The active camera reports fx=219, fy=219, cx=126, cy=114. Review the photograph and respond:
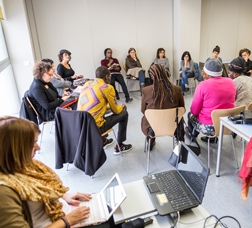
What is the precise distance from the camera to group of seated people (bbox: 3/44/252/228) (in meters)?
0.85

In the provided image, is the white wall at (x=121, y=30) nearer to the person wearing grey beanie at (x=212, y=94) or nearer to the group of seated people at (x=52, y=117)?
the group of seated people at (x=52, y=117)

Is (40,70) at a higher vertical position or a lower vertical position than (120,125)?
higher

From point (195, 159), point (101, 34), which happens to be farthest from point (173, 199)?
point (101, 34)

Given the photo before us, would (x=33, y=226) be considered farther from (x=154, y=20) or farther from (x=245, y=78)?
(x=154, y=20)

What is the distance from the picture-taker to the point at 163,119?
219 cm

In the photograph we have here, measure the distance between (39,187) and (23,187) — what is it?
85 millimetres

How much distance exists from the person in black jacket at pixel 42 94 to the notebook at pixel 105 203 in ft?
5.91

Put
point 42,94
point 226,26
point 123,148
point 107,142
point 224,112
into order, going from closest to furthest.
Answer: point 224,112
point 42,94
point 123,148
point 107,142
point 226,26

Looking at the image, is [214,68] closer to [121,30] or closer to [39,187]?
[39,187]

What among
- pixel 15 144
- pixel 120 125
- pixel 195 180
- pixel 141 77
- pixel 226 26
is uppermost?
pixel 226 26

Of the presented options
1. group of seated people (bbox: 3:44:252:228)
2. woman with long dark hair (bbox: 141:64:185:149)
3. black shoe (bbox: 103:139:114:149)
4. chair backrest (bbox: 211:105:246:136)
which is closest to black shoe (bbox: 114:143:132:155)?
group of seated people (bbox: 3:44:252:228)

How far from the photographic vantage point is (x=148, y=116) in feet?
→ 7.14

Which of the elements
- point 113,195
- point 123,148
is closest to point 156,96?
point 123,148

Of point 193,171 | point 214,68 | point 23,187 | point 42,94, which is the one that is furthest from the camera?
point 42,94
